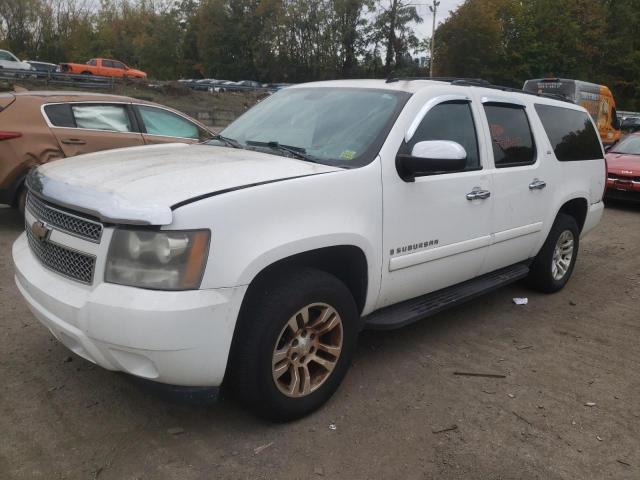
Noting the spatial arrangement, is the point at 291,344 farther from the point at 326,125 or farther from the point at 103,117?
the point at 103,117

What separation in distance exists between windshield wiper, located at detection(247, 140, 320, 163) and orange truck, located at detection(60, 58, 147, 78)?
39.7m

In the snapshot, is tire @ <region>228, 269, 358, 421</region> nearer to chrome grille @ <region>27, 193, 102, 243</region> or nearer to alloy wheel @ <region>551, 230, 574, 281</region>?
chrome grille @ <region>27, 193, 102, 243</region>

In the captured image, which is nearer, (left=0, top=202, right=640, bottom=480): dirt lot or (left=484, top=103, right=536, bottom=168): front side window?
(left=0, top=202, right=640, bottom=480): dirt lot

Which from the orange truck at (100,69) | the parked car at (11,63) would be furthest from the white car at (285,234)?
the orange truck at (100,69)

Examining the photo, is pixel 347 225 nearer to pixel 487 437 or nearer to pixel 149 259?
pixel 149 259

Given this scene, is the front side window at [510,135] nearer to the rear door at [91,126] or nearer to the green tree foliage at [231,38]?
the rear door at [91,126]

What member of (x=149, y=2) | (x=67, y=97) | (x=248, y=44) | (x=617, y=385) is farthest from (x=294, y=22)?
(x=617, y=385)

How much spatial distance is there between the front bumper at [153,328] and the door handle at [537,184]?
9.35 feet

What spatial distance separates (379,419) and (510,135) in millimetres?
2469

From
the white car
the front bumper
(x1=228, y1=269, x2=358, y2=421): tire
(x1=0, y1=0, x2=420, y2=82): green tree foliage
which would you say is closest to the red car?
the white car

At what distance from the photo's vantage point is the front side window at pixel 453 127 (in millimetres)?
3666

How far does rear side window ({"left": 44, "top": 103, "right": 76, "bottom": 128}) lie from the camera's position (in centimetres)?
652

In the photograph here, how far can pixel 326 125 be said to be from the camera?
362cm

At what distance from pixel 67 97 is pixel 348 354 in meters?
5.29
